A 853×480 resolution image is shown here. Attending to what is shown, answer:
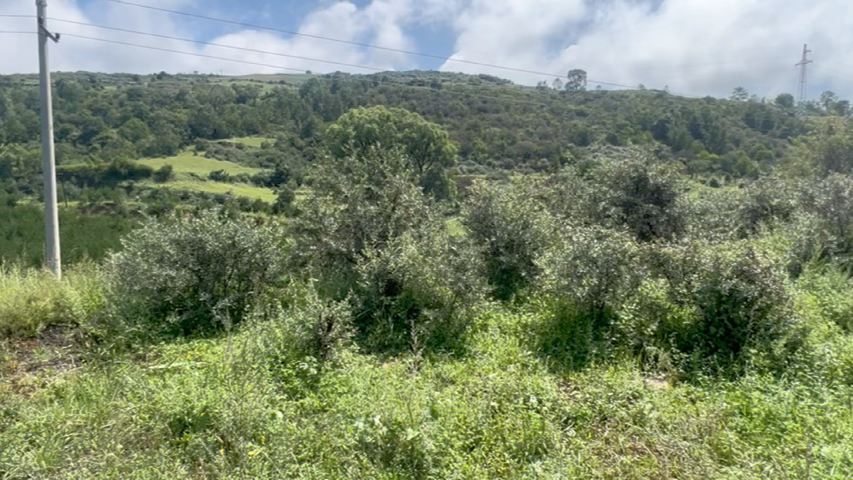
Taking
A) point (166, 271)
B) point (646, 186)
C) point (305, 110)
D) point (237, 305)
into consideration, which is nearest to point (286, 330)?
point (237, 305)

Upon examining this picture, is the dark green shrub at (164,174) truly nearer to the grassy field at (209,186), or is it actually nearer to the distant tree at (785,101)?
the grassy field at (209,186)

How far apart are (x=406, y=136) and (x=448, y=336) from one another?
67.9 feet

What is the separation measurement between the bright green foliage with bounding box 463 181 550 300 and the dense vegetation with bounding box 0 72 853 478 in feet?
0.10

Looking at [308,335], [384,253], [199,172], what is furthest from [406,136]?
[308,335]

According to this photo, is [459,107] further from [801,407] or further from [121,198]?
[801,407]

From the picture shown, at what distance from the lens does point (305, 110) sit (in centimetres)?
3731

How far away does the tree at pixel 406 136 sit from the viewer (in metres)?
23.3

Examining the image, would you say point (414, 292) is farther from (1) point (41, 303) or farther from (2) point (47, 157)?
(2) point (47, 157)

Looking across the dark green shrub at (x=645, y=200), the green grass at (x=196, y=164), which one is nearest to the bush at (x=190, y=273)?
the dark green shrub at (x=645, y=200)

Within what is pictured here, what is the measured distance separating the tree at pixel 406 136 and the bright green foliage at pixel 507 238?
51.2ft

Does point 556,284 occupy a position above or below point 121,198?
below

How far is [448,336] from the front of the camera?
498cm

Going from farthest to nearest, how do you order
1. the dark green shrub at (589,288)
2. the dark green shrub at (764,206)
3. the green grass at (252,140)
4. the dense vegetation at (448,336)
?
1. the green grass at (252,140)
2. the dark green shrub at (764,206)
3. the dark green shrub at (589,288)
4. the dense vegetation at (448,336)

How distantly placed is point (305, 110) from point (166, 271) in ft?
112
